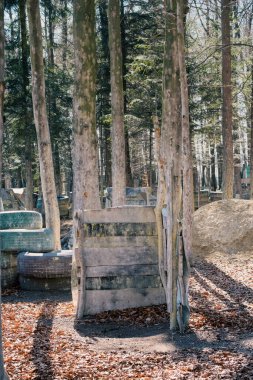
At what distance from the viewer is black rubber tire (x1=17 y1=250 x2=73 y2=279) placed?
10.5m

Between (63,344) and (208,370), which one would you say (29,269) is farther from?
(208,370)

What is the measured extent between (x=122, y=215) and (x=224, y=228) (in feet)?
18.8

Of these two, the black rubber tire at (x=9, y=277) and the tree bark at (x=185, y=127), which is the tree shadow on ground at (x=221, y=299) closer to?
the tree bark at (x=185, y=127)

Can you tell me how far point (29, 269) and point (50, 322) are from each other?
2.69 meters

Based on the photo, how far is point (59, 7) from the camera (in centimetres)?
2658

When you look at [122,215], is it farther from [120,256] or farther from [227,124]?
[227,124]

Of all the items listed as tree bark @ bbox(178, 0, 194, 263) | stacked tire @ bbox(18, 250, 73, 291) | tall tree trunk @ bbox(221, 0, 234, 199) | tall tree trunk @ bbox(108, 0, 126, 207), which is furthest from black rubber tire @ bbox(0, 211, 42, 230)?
tall tree trunk @ bbox(221, 0, 234, 199)

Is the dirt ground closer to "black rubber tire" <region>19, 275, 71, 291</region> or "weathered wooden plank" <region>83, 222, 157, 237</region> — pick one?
"black rubber tire" <region>19, 275, 71, 291</region>

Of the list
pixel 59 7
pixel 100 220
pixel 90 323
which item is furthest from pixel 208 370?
pixel 59 7

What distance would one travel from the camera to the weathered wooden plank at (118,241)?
27.8 feet

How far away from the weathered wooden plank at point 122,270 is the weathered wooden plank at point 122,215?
0.76m

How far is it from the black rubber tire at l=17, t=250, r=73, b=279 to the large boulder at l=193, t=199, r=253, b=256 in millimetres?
4262

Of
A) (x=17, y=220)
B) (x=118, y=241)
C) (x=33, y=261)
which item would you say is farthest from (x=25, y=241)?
(x=118, y=241)

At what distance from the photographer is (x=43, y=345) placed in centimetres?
666
